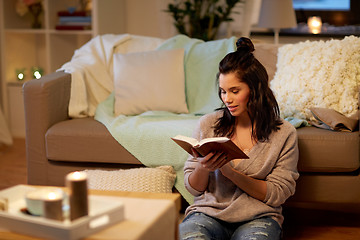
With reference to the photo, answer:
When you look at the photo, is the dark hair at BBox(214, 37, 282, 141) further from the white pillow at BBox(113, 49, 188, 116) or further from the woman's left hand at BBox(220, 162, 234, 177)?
the white pillow at BBox(113, 49, 188, 116)

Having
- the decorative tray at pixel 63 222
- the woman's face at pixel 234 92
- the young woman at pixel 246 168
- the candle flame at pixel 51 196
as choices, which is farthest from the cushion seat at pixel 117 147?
the candle flame at pixel 51 196

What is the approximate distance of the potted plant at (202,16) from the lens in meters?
4.03

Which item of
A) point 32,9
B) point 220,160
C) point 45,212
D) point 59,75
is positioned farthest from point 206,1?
point 45,212

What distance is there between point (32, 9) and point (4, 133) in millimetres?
1129

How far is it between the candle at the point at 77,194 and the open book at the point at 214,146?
44cm

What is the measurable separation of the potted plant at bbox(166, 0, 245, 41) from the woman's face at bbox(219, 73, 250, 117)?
2251mm

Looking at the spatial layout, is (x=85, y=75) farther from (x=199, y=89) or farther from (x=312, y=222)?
(x=312, y=222)

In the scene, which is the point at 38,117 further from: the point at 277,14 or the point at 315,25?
the point at 315,25

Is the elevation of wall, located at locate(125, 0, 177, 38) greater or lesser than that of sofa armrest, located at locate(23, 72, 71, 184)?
greater

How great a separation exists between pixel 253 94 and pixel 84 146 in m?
1.01

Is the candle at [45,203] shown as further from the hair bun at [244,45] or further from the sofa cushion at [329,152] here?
the sofa cushion at [329,152]

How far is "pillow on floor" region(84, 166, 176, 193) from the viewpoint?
2.20 m

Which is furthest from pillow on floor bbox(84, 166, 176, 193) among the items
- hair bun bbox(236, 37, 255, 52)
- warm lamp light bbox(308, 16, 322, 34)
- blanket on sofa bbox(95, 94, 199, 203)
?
warm lamp light bbox(308, 16, 322, 34)

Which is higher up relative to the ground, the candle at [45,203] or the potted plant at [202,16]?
the potted plant at [202,16]
